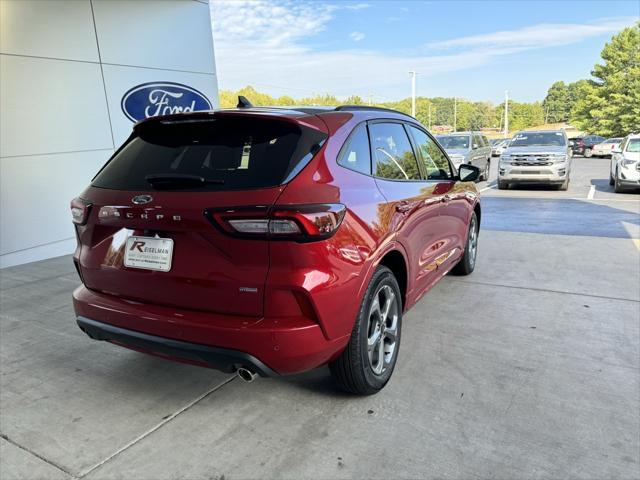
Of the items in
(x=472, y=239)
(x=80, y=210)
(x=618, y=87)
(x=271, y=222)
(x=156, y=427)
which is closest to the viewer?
(x=271, y=222)

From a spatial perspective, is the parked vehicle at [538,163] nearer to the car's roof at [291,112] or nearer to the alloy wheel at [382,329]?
the car's roof at [291,112]

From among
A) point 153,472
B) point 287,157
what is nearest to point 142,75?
point 287,157

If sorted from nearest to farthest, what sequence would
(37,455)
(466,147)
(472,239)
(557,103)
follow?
(37,455)
(472,239)
(466,147)
(557,103)

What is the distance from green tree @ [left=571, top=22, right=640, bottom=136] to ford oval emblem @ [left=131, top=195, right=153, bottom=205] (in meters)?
54.9

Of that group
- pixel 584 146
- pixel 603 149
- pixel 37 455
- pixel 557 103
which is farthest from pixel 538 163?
pixel 557 103

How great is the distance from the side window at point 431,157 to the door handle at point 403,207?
0.78m

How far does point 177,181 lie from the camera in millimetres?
2367

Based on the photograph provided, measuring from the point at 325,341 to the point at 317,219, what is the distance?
61 cm

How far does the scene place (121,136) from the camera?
790 centimetres

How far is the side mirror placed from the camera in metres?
4.52

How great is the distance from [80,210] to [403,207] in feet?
6.35

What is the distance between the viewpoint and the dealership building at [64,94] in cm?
650

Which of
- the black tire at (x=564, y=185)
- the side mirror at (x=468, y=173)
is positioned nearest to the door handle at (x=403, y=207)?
the side mirror at (x=468, y=173)

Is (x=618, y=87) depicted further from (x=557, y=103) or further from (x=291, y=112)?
(x=557, y=103)
